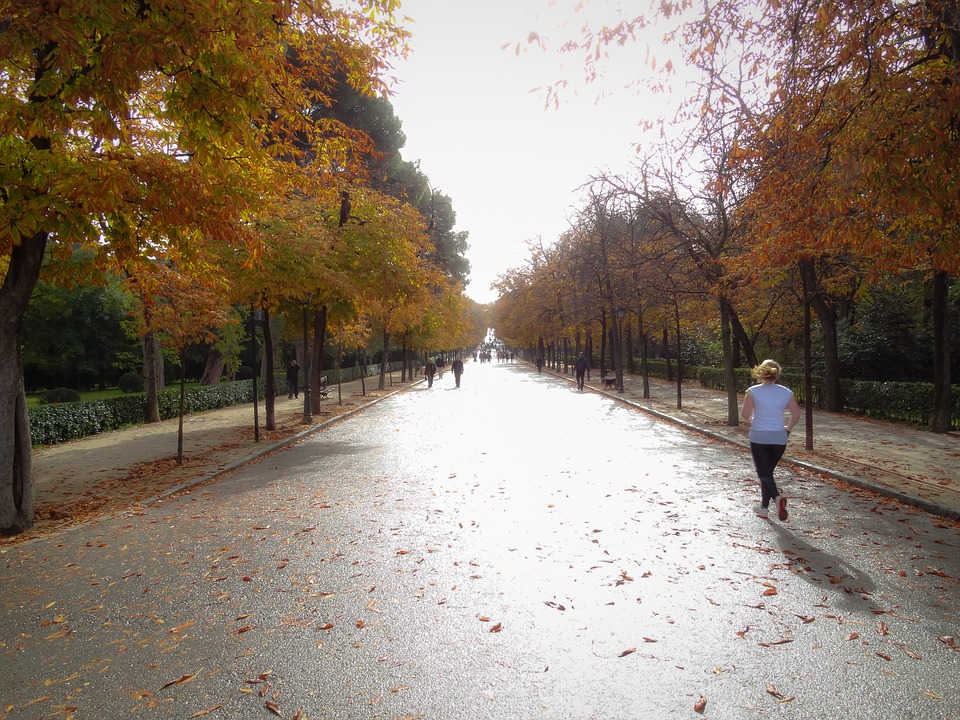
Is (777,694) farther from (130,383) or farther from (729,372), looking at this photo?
(130,383)

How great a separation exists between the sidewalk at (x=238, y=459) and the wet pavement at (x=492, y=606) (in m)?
0.61

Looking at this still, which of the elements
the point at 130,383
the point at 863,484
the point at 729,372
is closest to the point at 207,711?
the point at 863,484

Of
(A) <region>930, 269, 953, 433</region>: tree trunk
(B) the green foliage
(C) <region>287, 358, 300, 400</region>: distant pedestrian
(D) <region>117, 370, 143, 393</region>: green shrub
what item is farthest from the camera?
(D) <region>117, 370, 143, 393</region>: green shrub

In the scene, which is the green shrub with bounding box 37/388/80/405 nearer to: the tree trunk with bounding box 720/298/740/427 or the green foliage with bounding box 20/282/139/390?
the green foliage with bounding box 20/282/139/390

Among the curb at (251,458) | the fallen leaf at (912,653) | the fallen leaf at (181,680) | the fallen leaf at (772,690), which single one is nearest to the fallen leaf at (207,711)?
the fallen leaf at (181,680)

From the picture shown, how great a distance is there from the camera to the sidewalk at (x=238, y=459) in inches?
327

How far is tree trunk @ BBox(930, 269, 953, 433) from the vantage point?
1420 cm

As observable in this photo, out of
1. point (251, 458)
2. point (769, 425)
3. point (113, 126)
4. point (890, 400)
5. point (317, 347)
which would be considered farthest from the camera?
point (317, 347)

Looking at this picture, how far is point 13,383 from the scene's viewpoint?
23.8 feet

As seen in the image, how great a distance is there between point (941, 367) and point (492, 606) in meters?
14.4

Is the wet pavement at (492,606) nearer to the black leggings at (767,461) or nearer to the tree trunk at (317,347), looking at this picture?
the black leggings at (767,461)

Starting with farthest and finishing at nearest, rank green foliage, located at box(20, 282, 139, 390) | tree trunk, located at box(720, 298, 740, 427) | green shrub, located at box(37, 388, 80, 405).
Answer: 1. green foliage, located at box(20, 282, 139, 390)
2. green shrub, located at box(37, 388, 80, 405)
3. tree trunk, located at box(720, 298, 740, 427)

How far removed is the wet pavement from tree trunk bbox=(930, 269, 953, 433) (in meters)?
7.65

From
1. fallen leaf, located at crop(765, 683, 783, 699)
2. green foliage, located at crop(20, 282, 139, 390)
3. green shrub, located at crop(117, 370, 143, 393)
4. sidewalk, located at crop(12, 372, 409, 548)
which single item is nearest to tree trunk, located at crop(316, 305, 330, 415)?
sidewalk, located at crop(12, 372, 409, 548)
